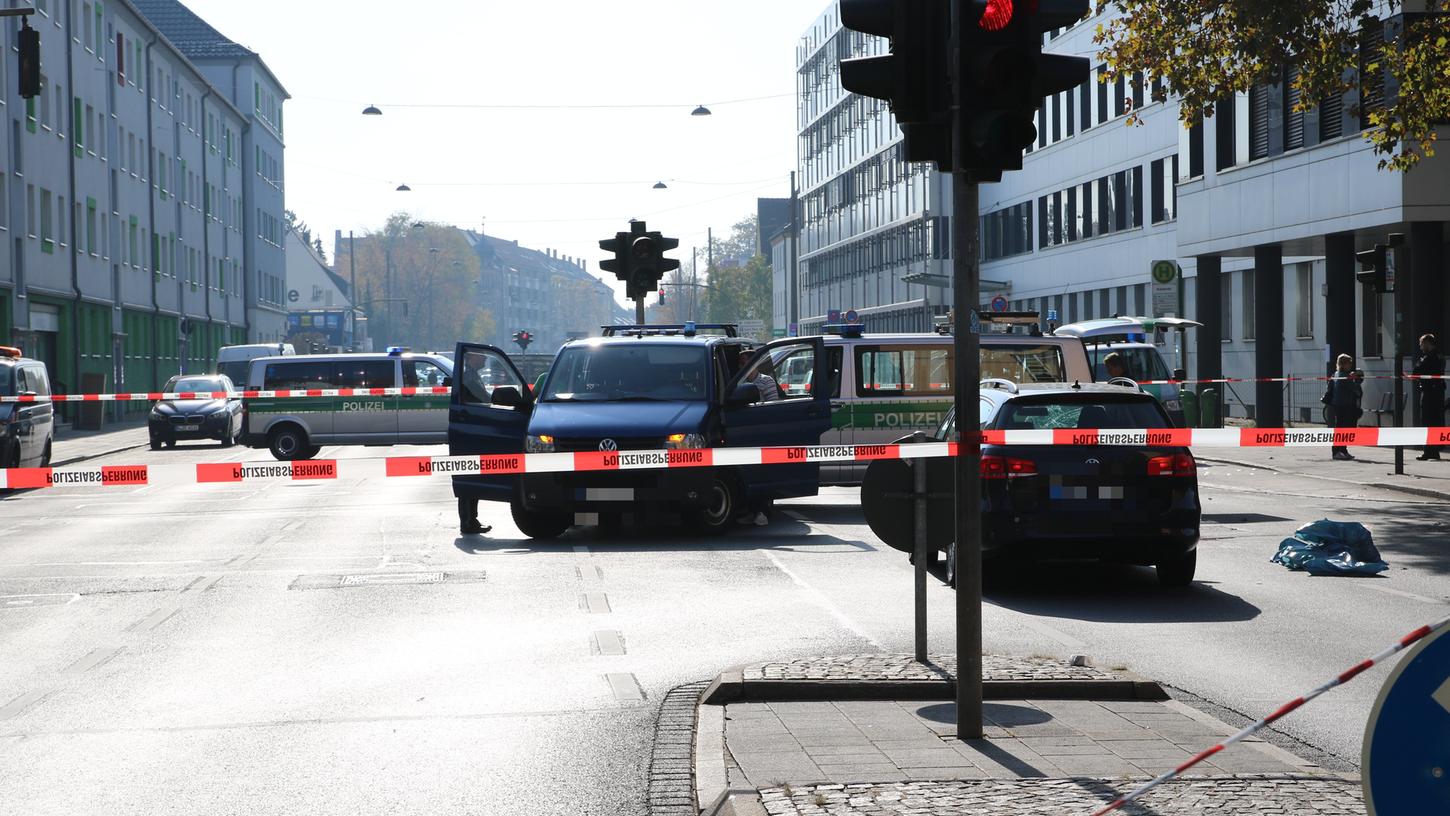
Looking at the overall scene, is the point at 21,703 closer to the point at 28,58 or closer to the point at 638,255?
the point at 638,255

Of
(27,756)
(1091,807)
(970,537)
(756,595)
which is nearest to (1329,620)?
(756,595)

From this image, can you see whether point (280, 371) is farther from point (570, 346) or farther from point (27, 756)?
point (27, 756)

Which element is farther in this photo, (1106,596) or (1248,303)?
(1248,303)

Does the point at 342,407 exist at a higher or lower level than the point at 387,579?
higher

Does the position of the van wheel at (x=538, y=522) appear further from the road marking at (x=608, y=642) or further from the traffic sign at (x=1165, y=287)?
the traffic sign at (x=1165, y=287)

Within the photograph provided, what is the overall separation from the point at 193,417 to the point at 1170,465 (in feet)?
97.4

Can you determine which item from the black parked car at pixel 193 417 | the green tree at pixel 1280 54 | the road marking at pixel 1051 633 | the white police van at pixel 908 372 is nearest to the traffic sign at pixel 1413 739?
the road marking at pixel 1051 633

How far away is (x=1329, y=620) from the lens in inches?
422

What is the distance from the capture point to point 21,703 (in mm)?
8359

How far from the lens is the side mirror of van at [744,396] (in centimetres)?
1622

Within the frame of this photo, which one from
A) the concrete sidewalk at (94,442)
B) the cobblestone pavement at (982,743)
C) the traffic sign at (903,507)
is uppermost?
the traffic sign at (903,507)

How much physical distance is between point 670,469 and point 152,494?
11.3 metres

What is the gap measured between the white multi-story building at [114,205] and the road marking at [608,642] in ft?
120

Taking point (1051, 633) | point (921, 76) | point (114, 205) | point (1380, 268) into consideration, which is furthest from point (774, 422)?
point (114, 205)
